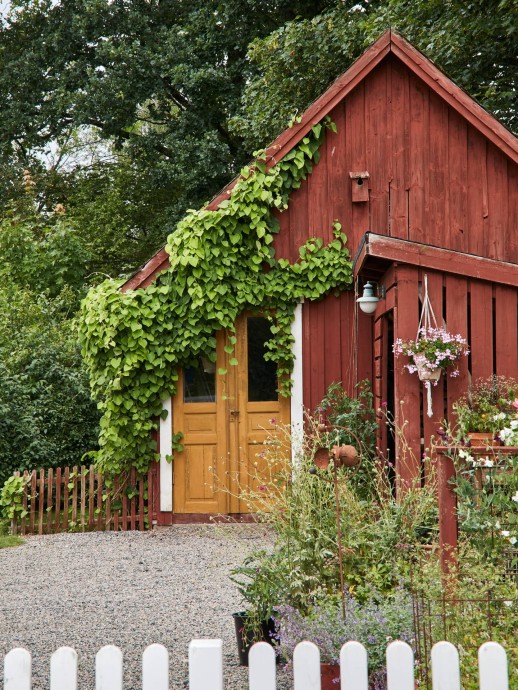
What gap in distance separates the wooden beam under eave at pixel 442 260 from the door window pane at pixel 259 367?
2813 mm

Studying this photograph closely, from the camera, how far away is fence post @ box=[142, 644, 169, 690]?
2799 millimetres

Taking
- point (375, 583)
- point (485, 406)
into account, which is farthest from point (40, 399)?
point (375, 583)

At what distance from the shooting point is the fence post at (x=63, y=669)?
2.81 m

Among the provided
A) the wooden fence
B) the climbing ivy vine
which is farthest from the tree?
the wooden fence

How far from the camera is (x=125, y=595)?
25.8 feet

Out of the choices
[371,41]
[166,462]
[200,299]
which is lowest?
[166,462]

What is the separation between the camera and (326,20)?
60.8 ft

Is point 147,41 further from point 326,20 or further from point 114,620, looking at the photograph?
point 114,620

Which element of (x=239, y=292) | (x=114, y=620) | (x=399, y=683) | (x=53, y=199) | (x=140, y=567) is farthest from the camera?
(x=53, y=199)

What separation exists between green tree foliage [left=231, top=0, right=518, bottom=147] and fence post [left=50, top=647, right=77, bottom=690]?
13989mm

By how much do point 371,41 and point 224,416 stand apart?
318 inches

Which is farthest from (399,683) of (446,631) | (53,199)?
(53,199)

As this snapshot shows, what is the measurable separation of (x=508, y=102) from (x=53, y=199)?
524 inches

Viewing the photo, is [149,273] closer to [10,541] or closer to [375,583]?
[10,541]
